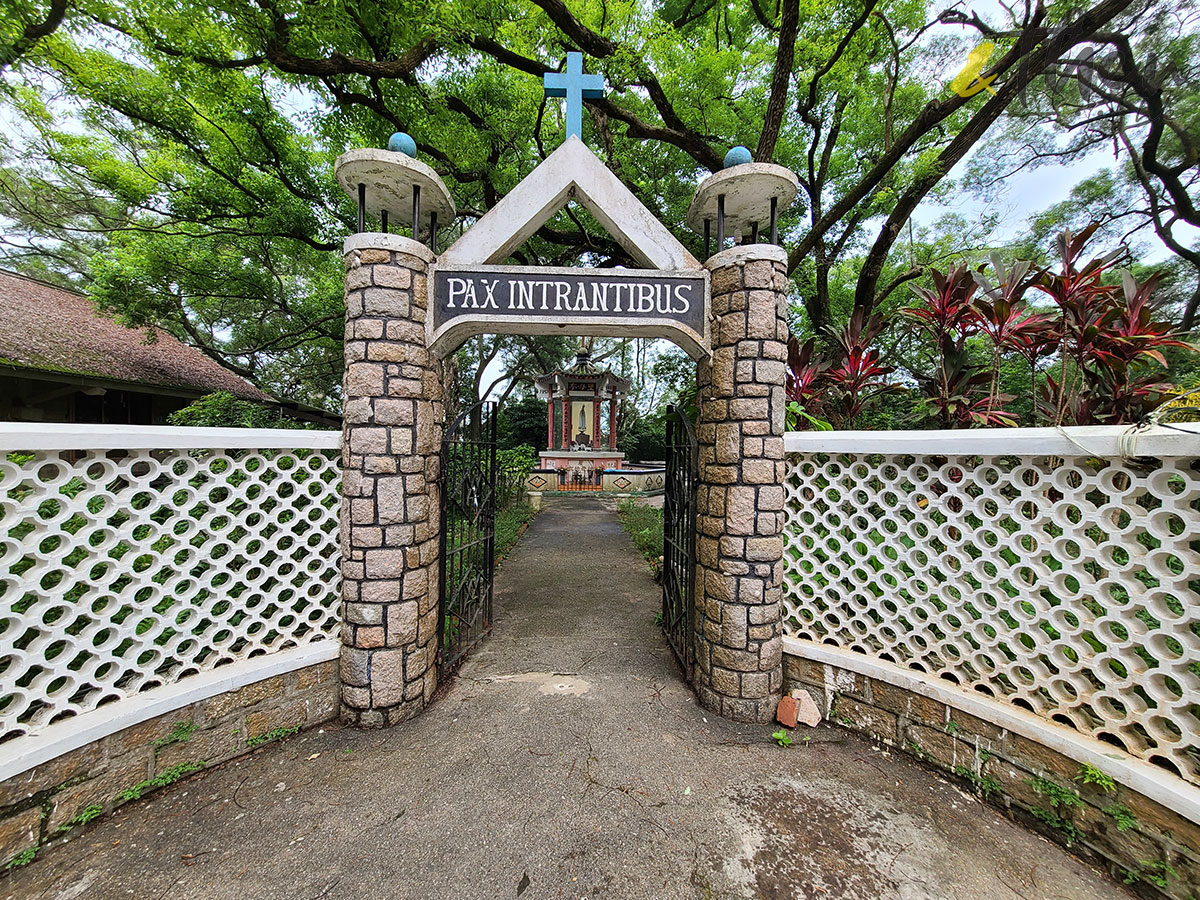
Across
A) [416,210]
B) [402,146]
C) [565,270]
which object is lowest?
[565,270]

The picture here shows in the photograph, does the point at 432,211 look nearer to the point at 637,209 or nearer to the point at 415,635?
the point at 637,209

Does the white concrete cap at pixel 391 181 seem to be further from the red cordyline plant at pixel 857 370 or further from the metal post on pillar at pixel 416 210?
the red cordyline plant at pixel 857 370

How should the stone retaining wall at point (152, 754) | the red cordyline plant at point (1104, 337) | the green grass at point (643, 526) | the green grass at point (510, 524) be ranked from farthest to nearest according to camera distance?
the green grass at point (510, 524) → the green grass at point (643, 526) → the red cordyline plant at point (1104, 337) → the stone retaining wall at point (152, 754)

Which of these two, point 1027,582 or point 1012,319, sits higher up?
point 1012,319

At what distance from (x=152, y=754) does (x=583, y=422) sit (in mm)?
15271

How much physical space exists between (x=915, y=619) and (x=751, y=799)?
1485 mm

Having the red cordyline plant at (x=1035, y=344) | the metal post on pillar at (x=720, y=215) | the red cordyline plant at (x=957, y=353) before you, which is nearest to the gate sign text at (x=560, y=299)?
the metal post on pillar at (x=720, y=215)

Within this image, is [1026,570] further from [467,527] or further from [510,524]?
[510,524]

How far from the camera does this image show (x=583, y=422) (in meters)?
17.4

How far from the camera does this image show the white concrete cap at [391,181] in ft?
9.26

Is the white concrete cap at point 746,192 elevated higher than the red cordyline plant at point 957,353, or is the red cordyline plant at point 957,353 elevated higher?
the white concrete cap at point 746,192

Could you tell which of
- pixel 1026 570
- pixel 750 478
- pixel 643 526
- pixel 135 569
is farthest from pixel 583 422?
pixel 1026 570

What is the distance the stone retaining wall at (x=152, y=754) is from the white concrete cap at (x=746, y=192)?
4.21m

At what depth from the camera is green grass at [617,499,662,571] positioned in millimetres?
7645
